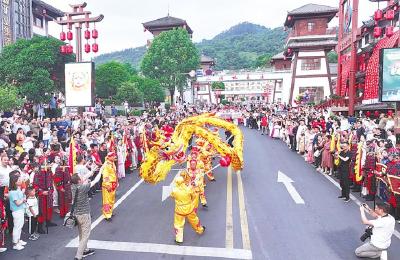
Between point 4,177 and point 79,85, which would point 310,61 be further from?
point 4,177

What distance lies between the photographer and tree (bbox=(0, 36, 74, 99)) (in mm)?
30750

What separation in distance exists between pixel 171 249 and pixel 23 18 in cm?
4628

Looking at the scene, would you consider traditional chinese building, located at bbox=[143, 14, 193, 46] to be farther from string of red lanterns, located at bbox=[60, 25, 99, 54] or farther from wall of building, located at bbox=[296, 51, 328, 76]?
string of red lanterns, located at bbox=[60, 25, 99, 54]

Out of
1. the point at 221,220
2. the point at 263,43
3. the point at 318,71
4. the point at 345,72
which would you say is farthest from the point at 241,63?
the point at 221,220

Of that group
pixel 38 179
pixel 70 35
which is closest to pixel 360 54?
pixel 70 35

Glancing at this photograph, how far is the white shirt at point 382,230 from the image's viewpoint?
7.29m

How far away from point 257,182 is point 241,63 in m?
124

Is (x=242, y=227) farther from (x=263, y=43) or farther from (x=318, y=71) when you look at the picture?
(x=263, y=43)

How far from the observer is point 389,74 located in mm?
16562

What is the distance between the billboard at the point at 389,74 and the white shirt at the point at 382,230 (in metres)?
11.0

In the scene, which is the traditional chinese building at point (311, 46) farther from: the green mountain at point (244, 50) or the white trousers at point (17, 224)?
the green mountain at point (244, 50)

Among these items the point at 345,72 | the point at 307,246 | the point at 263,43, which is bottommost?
the point at 307,246

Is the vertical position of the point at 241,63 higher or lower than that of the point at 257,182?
higher

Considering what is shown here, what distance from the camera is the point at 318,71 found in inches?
2082
